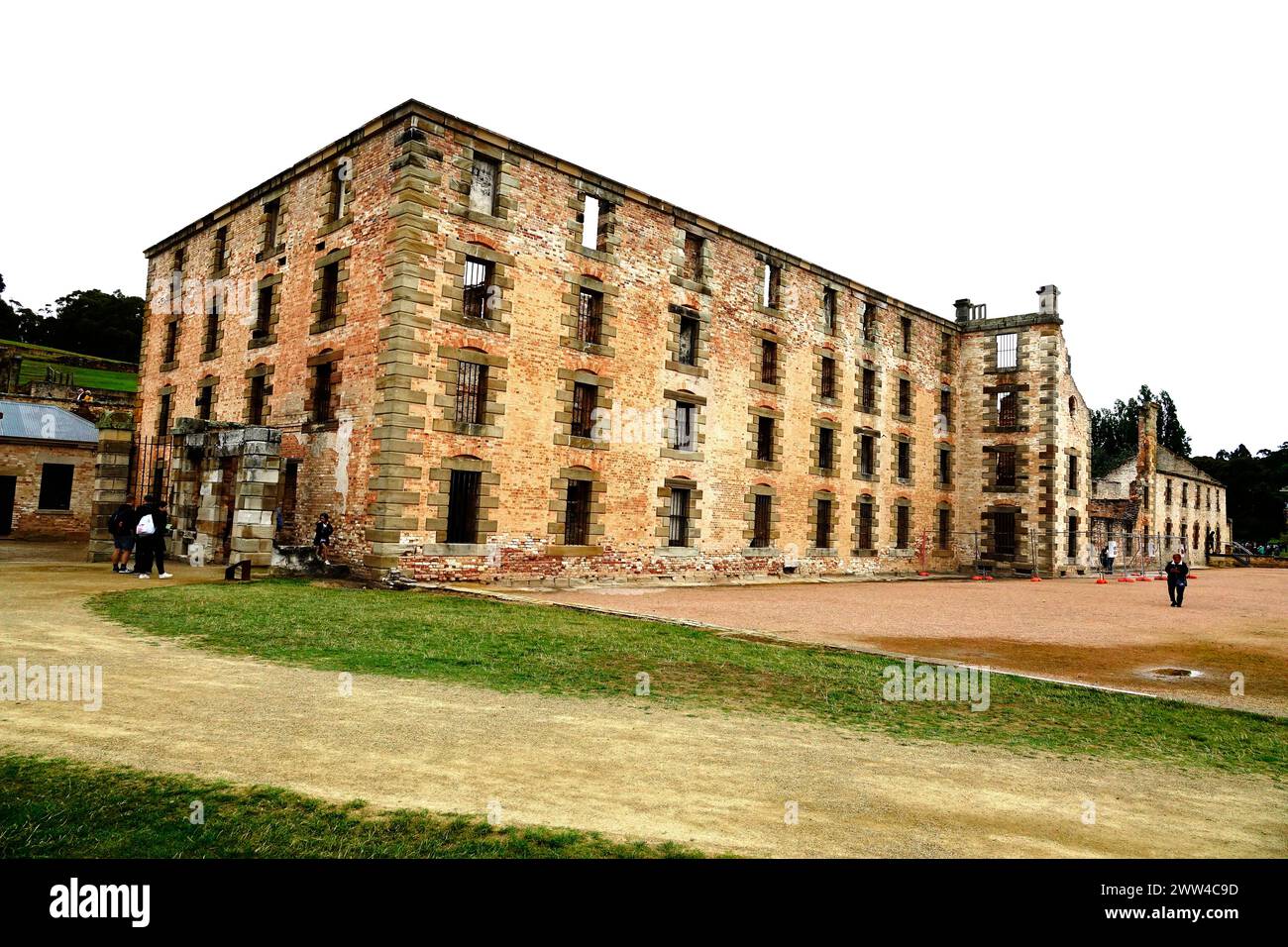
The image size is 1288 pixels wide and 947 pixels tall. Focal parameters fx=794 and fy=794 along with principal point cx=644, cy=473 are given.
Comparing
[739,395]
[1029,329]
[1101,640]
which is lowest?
[1101,640]

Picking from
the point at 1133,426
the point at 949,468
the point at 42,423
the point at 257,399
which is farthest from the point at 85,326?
the point at 1133,426

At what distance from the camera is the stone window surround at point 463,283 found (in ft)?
63.6

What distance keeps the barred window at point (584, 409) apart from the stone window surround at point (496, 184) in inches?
186

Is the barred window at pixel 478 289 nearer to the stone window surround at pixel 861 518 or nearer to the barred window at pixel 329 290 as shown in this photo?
the barred window at pixel 329 290

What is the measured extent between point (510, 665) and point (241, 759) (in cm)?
438

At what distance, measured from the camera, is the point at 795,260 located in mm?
28875

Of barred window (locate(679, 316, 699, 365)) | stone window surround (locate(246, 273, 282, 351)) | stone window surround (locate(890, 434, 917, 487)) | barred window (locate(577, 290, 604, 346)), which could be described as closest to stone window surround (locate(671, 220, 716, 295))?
barred window (locate(679, 316, 699, 365))

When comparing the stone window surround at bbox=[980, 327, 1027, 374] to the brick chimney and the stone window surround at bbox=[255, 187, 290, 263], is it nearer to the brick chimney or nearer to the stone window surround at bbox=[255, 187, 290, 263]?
the brick chimney

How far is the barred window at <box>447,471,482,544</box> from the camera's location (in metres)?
19.8

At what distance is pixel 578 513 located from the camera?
22.3 m

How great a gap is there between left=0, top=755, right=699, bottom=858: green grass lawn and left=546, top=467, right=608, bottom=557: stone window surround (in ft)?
54.5

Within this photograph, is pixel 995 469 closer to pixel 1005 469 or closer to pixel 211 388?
pixel 1005 469

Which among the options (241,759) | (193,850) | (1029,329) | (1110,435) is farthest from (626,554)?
(1110,435)
